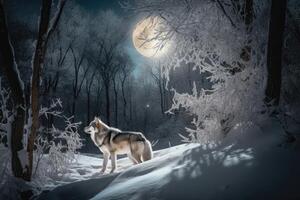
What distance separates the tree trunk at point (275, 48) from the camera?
4809 millimetres

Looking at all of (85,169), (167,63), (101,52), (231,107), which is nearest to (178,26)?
(167,63)

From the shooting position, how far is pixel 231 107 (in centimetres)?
580

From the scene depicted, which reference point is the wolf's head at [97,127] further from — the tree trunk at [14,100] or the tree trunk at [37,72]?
the tree trunk at [14,100]

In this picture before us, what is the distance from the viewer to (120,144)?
9.55m

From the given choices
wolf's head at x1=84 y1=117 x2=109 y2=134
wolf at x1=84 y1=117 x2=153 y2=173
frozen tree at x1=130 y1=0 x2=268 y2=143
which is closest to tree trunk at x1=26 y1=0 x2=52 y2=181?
frozen tree at x1=130 y1=0 x2=268 y2=143

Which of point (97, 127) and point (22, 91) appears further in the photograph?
point (97, 127)

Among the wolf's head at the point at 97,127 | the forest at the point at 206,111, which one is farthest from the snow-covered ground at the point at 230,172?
the wolf's head at the point at 97,127

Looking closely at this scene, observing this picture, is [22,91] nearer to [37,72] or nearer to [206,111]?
[37,72]

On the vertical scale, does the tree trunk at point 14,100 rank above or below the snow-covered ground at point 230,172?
above

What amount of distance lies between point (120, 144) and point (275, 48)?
5910 millimetres

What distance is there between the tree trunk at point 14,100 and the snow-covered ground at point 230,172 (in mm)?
2284

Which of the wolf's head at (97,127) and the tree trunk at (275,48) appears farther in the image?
the wolf's head at (97,127)

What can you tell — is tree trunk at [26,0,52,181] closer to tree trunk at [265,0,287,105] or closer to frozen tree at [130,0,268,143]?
frozen tree at [130,0,268,143]

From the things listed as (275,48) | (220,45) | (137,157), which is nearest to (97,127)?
(137,157)
